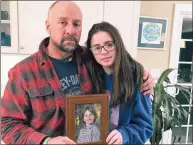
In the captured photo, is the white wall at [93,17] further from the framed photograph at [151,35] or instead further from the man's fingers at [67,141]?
the man's fingers at [67,141]

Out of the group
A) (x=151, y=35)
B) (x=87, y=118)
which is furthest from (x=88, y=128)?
(x=151, y=35)

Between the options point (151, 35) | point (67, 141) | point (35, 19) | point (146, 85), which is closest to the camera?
point (67, 141)

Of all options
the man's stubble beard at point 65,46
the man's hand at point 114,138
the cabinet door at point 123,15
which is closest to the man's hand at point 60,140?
the man's hand at point 114,138

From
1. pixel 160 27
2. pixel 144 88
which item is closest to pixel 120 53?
pixel 144 88

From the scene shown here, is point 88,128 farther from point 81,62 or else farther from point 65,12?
point 65,12

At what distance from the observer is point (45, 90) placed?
491 mm

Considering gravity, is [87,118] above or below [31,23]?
below

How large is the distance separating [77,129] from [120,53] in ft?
0.85

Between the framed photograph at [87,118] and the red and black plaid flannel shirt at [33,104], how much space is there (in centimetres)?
4

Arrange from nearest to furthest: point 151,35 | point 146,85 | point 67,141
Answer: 1. point 67,141
2. point 146,85
3. point 151,35

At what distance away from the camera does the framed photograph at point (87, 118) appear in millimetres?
448

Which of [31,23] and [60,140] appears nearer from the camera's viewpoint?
[60,140]

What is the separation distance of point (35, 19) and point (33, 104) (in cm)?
83

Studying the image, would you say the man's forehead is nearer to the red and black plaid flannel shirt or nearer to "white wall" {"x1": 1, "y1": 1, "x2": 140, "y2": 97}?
the red and black plaid flannel shirt
